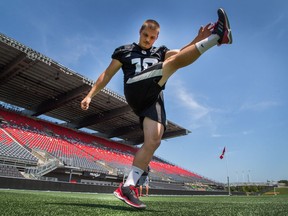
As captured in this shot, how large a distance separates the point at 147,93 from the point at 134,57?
1.72 feet

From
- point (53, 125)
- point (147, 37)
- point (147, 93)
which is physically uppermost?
point (53, 125)

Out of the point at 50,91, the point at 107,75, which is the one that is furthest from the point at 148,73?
the point at 50,91

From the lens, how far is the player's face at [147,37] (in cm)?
250

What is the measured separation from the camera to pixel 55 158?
52.7 ft

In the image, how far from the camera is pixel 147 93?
2.23m

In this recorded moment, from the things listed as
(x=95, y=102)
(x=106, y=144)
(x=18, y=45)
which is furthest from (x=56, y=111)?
(x=18, y=45)

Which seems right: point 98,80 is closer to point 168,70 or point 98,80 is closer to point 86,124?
point 168,70

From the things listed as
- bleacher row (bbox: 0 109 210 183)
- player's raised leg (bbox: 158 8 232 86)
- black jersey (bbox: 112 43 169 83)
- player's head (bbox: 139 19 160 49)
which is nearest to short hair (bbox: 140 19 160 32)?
player's head (bbox: 139 19 160 49)

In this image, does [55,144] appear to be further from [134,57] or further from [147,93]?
[147,93]

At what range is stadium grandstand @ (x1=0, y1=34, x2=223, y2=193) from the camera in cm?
1446

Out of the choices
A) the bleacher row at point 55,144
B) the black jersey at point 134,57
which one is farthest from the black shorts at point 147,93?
the bleacher row at point 55,144

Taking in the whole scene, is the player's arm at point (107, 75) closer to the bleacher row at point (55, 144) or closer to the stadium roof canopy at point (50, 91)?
the bleacher row at point (55, 144)

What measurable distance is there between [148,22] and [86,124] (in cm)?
2378

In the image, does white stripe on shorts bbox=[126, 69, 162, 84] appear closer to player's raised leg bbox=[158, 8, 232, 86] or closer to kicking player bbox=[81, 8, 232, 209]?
kicking player bbox=[81, 8, 232, 209]
